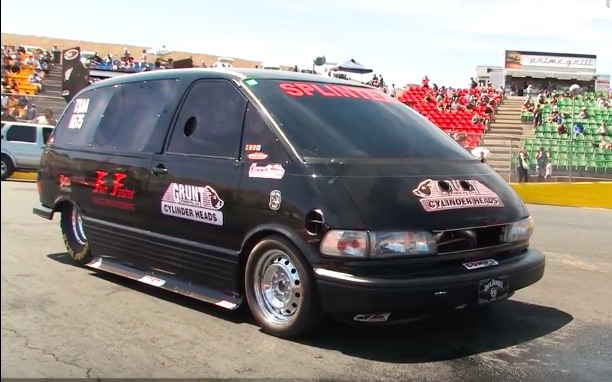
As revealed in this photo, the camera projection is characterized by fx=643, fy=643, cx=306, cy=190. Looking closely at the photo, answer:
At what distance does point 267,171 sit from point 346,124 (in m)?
0.80

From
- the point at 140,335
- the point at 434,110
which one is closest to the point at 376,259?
the point at 140,335

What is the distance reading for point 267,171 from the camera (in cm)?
429

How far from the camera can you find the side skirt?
448 centimetres

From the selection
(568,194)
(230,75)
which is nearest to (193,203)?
(230,75)

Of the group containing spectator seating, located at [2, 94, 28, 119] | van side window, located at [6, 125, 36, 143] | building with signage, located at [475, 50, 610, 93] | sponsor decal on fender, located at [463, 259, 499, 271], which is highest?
building with signage, located at [475, 50, 610, 93]

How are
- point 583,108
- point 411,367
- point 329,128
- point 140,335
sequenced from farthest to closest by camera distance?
point 583,108 < point 329,128 < point 140,335 < point 411,367

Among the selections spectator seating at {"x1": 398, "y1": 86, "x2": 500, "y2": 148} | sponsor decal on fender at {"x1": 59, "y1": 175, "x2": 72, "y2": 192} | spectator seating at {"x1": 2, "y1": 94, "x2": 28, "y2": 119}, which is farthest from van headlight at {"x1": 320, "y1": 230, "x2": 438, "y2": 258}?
spectator seating at {"x1": 398, "y1": 86, "x2": 500, "y2": 148}

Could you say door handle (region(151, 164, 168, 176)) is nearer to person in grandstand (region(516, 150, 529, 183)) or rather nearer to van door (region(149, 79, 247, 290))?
van door (region(149, 79, 247, 290))

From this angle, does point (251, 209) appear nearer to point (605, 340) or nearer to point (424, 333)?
point (424, 333)

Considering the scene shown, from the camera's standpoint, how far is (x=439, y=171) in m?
4.41

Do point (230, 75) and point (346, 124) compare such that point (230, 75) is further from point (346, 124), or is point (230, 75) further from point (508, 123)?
point (508, 123)

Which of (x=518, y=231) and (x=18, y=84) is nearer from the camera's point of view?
(x=18, y=84)

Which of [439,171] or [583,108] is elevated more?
[583,108]

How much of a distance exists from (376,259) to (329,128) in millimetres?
1177
